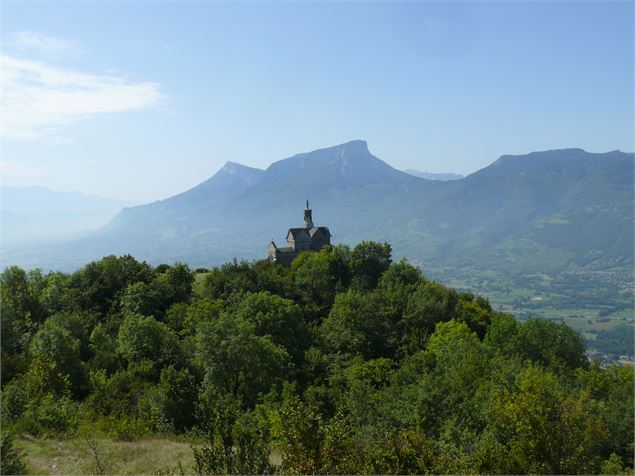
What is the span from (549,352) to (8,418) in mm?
34481

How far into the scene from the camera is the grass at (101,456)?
48.6 feet

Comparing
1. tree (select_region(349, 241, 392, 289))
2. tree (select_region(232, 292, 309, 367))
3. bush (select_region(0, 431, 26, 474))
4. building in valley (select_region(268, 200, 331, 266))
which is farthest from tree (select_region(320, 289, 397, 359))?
bush (select_region(0, 431, 26, 474))

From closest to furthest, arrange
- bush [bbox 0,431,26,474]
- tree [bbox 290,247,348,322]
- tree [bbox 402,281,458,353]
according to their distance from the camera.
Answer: bush [bbox 0,431,26,474] < tree [bbox 402,281,458,353] < tree [bbox 290,247,348,322]

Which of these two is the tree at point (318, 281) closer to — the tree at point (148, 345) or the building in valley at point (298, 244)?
the building in valley at point (298, 244)

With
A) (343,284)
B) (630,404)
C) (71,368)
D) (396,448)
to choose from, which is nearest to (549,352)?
(630,404)

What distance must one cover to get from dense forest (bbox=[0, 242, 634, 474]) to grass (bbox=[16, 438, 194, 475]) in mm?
788

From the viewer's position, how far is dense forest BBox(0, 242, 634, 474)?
1356 cm

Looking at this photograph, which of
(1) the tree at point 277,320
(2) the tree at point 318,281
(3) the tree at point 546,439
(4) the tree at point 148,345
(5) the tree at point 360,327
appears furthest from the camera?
(2) the tree at point 318,281

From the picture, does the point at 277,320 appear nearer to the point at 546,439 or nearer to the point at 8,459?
the point at 546,439

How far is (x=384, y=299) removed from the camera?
4700 cm

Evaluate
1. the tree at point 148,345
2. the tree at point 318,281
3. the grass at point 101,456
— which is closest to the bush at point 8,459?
the grass at point 101,456

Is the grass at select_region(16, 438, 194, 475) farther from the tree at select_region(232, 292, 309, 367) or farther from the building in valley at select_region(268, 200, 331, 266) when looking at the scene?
the building in valley at select_region(268, 200, 331, 266)

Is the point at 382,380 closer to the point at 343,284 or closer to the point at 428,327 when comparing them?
the point at 428,327

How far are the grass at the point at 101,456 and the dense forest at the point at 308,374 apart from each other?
0.79m
